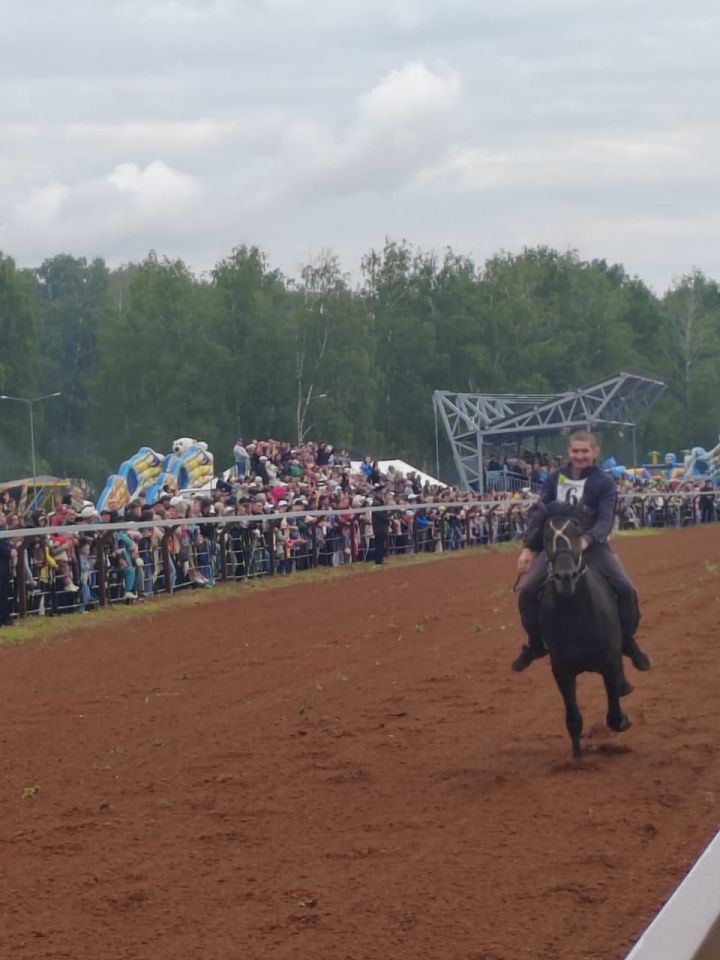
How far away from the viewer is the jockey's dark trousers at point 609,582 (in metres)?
9.20

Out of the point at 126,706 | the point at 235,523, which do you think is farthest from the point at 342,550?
the point at 126,706

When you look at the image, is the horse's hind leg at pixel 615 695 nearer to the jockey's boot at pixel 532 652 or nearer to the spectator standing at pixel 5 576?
the jockey's boot at pixel 532 652

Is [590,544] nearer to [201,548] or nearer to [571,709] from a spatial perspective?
[571,709]

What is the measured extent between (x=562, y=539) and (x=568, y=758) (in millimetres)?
1350

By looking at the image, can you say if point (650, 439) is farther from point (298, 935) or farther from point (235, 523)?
point (298, 935)

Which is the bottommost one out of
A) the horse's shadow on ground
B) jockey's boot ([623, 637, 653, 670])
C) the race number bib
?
the horse's shadow on ground

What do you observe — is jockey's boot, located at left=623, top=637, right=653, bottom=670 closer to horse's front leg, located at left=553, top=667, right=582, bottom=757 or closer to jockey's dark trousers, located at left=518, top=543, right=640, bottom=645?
jockey's dark trousers, located at left=518, top=543, right=640, bottom=645

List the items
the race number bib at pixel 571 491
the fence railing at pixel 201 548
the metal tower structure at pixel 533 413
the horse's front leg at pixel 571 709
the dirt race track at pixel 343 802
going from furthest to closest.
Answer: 1. the metal tower structure at pixel 533 413
2. the fence railing at pixel 201 548
3. the race number bib at pixel 571 491
4. the horse's front leg at pixel 571 709
5. the dirt race track at pixel 343 802

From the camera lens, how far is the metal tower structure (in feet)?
190

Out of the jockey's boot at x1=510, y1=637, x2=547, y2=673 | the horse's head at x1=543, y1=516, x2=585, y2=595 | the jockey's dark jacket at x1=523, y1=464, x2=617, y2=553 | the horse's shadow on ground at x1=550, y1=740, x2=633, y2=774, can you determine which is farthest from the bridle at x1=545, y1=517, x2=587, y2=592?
the horse's shadow on ground at x1=550, y1=740, x2=633, y2=774

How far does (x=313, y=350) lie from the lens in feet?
237

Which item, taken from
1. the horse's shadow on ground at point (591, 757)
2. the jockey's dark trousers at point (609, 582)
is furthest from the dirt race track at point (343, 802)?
the jockey's dark trousers at point (609, 582)

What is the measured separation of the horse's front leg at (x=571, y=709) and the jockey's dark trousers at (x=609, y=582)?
480 millimetres

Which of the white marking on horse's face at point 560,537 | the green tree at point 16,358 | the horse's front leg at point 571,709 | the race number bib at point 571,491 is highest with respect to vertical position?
the green tree at point 16,358
